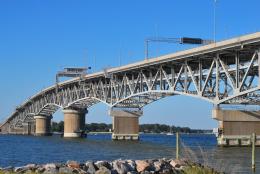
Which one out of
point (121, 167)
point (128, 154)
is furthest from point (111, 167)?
point (128, 154)

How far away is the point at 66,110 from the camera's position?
132375 millimetres

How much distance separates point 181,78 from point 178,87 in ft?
7.45

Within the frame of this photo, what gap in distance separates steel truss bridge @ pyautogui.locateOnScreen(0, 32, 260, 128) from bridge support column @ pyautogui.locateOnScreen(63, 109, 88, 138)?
5.85 feet

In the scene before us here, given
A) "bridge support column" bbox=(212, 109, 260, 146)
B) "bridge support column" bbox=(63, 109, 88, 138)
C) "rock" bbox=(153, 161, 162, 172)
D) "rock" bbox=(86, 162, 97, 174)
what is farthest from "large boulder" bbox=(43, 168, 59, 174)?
"bridge support column" bbox=(63, 109, 88, 138)

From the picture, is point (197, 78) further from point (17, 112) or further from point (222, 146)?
point (17, 112)

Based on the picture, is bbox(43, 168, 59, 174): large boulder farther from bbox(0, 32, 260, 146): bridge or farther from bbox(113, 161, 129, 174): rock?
bbox(0, 32, 260, 146): bridge

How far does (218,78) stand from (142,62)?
68.5 feet

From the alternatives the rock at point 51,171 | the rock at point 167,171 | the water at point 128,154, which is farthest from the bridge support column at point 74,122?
the rock at point 51,171

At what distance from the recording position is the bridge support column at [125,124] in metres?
108

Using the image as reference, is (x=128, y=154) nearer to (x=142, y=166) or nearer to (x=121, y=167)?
(x=142, y=166)

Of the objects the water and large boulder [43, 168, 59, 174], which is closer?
large boulder [43, 168, 59, 174]

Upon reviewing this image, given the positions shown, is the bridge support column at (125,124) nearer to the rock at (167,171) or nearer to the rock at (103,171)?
the rock at (167,171)

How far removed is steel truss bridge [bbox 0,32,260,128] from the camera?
6331cm

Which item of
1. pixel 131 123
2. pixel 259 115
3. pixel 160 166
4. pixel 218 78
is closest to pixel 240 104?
pixel 259 115
